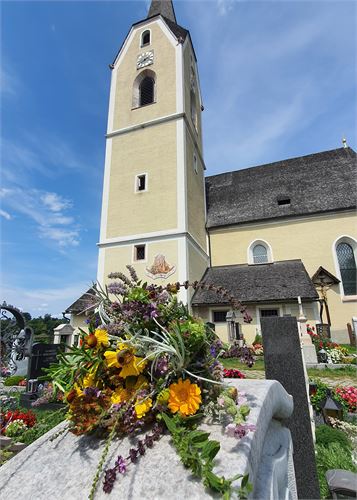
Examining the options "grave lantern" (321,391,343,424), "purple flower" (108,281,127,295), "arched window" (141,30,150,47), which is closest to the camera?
"purple flower" (108,281,127,295)

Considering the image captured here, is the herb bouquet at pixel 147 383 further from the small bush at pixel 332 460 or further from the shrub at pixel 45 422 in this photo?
the small bush at pixel 332 460

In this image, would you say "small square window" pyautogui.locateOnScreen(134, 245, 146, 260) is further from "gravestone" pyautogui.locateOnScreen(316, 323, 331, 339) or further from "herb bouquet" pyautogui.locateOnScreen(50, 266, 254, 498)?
"herb bouquet" pyautogui.locateOnScreen(50, 266, 254, 498)

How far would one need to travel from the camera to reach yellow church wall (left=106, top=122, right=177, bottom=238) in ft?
46.5

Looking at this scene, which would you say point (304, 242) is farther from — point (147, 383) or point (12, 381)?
point (147, 383)

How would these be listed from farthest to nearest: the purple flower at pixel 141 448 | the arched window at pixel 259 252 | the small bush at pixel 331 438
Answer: the arched window at pixel 259 252 < the small bush at pixel 331 438 < the purple flower at pixel 141 448

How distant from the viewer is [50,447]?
953mm

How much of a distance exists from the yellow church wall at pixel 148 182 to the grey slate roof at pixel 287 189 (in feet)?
15.3

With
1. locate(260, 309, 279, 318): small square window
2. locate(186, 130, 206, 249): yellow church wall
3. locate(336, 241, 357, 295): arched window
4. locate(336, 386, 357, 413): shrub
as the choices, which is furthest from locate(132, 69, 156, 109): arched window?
locate(336, 386, 357, 413): shrub

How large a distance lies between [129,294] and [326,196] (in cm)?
1770

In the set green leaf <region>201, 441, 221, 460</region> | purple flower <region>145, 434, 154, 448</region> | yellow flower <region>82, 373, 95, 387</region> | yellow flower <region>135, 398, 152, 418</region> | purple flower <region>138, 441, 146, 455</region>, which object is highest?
yellow flower <region>82, 373, 95, 387</region>

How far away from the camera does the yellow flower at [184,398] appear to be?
0.91 meters

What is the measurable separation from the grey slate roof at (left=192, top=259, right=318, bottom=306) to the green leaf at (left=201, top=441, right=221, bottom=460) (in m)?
10.8

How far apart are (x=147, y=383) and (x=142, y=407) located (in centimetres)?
10

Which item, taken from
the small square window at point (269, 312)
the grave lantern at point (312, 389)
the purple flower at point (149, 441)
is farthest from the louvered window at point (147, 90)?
the purple flower at point (149, 441)
